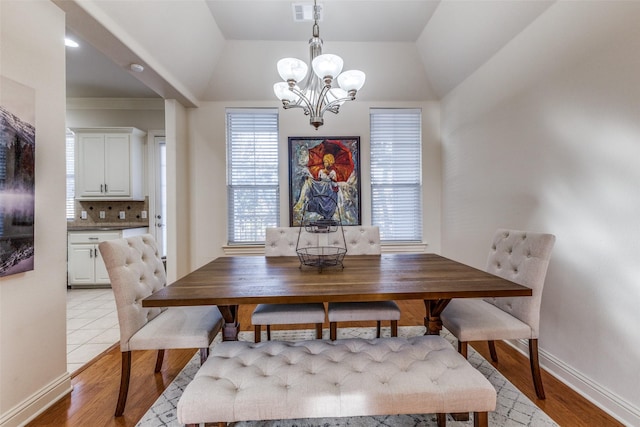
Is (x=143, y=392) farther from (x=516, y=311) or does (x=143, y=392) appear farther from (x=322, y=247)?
(x=516, y=311)

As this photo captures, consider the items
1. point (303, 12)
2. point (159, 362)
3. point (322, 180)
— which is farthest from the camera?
point (322, 180)

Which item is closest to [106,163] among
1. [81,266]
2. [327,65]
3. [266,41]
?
[81,266]

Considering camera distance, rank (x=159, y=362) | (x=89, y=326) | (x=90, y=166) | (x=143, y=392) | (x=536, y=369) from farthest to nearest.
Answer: (x=90, y=166) < (x=89, y=326) < (x=159, y=362) < (x=143, y=392) < (x=536, y=369)

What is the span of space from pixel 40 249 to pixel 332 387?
1.80 metres

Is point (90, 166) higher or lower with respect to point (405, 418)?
higher

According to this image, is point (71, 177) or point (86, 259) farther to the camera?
point (71, 177)

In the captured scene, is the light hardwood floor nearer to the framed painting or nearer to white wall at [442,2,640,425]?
white wall at [442,2,640,425]

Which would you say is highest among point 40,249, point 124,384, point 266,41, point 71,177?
point 266,41

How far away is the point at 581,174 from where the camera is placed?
1.72m

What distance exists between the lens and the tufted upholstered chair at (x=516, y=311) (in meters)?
1.61

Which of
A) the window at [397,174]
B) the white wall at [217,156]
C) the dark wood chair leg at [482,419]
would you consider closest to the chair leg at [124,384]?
the dark wood chair leg at [482,419]

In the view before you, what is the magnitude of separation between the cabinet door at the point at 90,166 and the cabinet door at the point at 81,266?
2.79 ft

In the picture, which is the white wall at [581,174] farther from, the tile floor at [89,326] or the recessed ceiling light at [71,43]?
the recessed ceiling light at [71,43]

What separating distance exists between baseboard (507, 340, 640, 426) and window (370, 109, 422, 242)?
6.30ft
